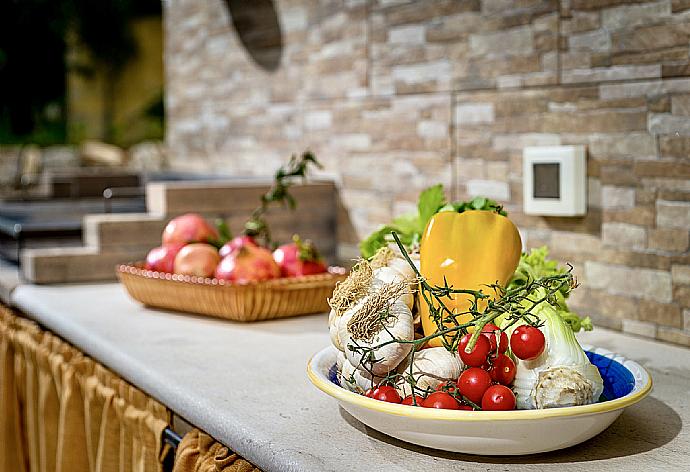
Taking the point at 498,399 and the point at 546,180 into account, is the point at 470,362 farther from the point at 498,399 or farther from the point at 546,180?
the point at 546,180

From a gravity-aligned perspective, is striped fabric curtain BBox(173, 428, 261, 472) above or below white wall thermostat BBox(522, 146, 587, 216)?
below

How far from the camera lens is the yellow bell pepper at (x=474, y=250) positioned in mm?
1130

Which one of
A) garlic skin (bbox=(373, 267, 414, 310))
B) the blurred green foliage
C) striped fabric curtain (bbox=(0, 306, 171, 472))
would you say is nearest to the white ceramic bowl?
garlic skin (bbox=(373, 267, 414, 310))

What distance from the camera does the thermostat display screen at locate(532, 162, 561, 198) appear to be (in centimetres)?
160

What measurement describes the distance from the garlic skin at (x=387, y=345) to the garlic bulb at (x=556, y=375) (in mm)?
123

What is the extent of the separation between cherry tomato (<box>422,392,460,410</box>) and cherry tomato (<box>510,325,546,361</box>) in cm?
8

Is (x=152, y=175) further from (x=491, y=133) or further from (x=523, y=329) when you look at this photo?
(x=523, y=329)

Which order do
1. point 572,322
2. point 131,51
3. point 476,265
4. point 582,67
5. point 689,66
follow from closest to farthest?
point 476,265, point 572,322, point 689,66, point 582,67, point 131,51

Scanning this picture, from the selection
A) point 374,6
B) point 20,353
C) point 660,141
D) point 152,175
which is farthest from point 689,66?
point 152,175

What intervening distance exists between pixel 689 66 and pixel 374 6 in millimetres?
897

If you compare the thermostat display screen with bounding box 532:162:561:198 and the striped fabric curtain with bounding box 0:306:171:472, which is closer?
the striped fabric curtain with bounding box 0:306:171:472

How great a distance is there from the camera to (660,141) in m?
1.42

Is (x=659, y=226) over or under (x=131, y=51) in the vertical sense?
under

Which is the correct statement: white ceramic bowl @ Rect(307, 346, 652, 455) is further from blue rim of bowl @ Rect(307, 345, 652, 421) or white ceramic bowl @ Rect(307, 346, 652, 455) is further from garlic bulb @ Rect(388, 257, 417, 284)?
garlic bulb @ Rect(388, 257, 417, 284)
